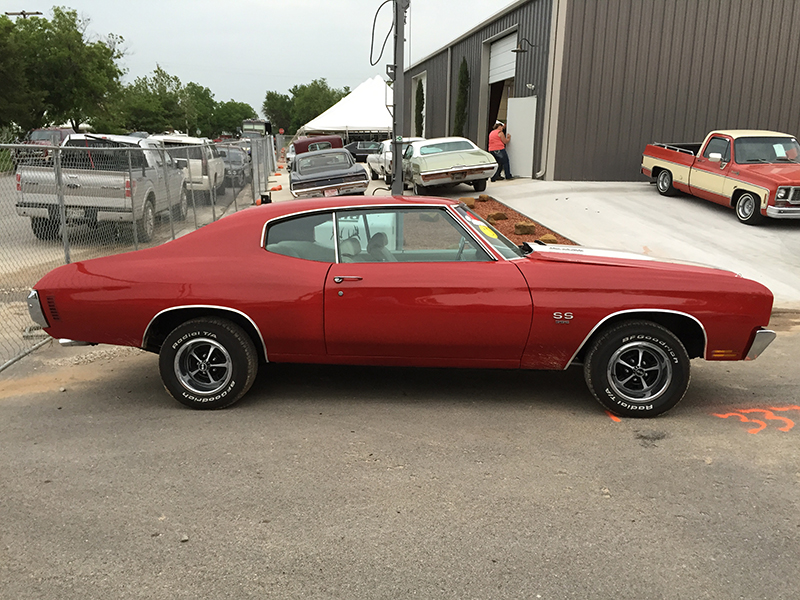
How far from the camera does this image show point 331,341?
4730mm

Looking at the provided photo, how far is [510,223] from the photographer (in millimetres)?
13289

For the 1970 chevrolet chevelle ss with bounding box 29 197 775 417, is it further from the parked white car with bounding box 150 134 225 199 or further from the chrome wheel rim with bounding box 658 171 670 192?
the chrome wheel rim with bounding box 658 171 670 192

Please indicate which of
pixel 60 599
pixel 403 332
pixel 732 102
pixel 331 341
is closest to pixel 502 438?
pixel 403 332

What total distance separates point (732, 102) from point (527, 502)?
61.1 ft

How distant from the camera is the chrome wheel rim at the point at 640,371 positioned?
4570 mm

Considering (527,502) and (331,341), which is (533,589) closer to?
(527,502)

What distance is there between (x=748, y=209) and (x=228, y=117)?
17475cm

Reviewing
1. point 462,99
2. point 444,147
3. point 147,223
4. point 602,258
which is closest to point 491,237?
point 602,258

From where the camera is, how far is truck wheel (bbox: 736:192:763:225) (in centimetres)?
1282

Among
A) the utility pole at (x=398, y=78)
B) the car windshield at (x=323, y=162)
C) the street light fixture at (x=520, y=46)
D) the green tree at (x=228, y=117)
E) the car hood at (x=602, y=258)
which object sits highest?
the green tree at (x=228, y=117)

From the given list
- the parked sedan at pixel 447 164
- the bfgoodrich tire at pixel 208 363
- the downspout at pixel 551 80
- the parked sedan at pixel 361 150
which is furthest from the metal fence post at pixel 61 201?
the parked sedan at pixel 361 150

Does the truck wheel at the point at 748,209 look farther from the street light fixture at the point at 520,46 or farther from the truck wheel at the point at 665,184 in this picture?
the street light fixture at the point at 520,46

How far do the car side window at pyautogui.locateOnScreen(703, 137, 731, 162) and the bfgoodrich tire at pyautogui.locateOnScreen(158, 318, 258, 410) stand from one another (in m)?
12.0

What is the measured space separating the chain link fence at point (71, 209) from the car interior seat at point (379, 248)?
134 inches
